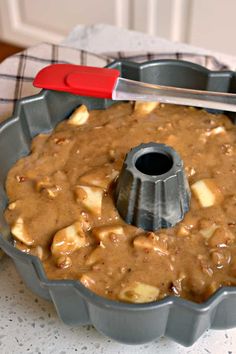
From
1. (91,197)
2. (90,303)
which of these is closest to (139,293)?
(90,303)

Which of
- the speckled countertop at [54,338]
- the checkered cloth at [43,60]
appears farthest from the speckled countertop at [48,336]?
the checkered cloth at [43,60]

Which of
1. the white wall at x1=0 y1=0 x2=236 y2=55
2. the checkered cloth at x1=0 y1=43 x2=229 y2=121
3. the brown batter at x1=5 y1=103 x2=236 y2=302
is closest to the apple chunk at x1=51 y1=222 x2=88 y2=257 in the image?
the brown batter at x1=5 y1=103 x2=236 y2=302

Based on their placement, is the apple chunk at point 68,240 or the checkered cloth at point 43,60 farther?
the checkered cloth at point 43,60

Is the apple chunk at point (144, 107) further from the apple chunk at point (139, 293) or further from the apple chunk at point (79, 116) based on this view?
the apple chunk at point (139, 293)

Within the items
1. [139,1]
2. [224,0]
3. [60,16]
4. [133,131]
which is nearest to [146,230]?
[133,131]

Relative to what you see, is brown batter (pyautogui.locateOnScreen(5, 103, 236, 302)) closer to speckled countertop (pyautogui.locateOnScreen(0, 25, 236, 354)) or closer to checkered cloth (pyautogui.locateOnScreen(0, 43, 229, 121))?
speckled countertop (pyautogui.locateOnScreen(0, 25, 236, 354))

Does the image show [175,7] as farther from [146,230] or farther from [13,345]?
[13,345]
